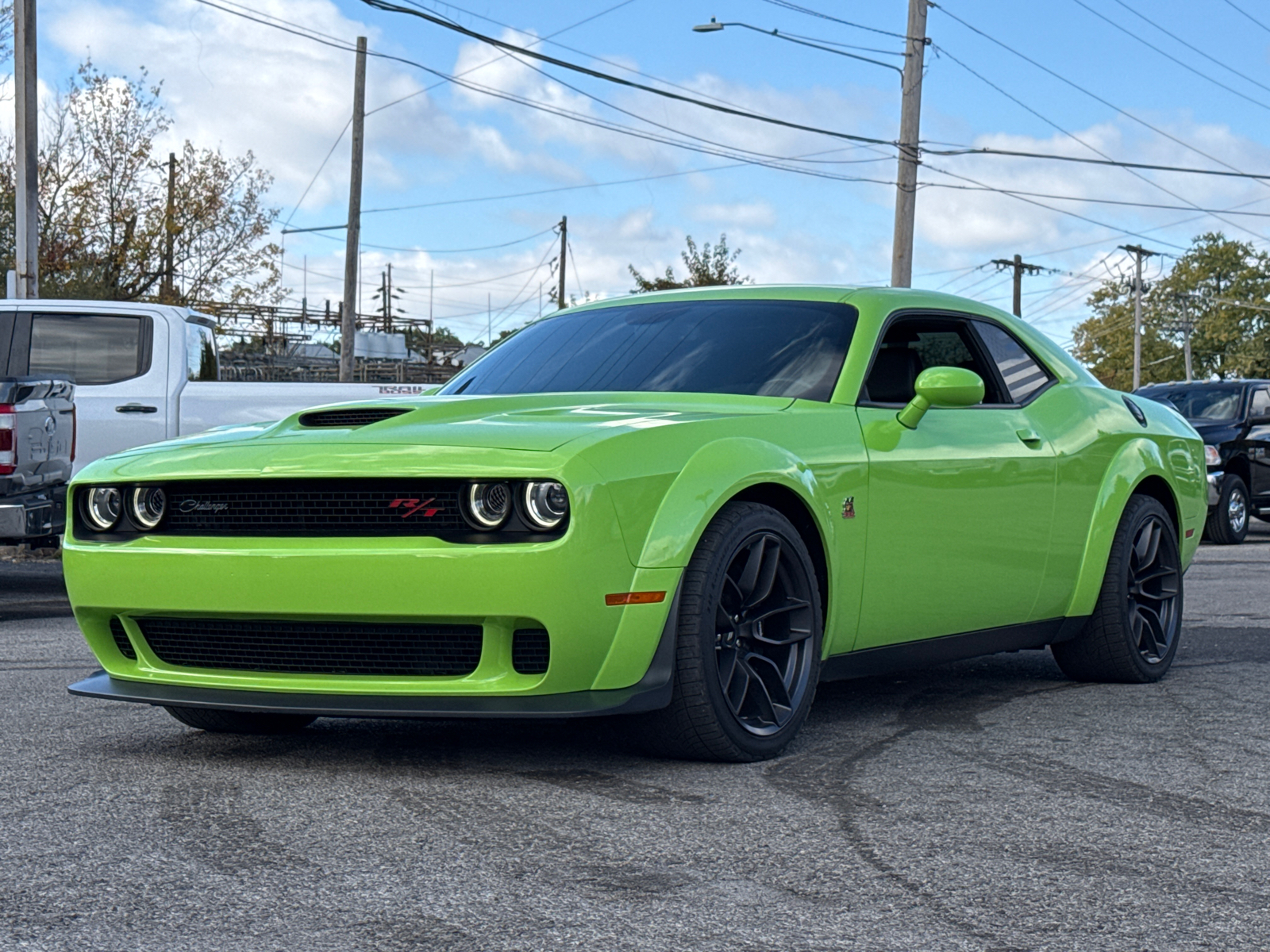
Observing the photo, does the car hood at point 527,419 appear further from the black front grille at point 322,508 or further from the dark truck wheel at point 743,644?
the dark truck wheel at point 743,644

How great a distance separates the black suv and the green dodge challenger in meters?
12.2

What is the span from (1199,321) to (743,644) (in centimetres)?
11899

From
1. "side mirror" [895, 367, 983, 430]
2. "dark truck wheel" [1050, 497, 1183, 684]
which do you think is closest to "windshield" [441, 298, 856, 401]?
"side mirror" [895, 367, 983, 430]

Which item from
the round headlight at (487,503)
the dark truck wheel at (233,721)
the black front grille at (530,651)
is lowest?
the dark truck wheel at (233,721)

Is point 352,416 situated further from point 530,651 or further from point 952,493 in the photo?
point 952,493

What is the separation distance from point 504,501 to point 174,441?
1.29 meters

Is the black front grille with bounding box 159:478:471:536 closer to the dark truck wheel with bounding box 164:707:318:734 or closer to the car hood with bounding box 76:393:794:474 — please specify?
the car hood with bounding box 76:393:794:474

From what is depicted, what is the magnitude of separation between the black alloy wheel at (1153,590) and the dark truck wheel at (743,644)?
2.19m

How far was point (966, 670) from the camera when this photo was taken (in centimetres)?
680

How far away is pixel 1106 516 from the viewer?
6.25 metres

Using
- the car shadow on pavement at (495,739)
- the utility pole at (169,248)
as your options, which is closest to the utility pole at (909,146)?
the car shadow on pavement at (495,739)

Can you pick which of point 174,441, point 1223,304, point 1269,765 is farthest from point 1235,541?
point 1223,304

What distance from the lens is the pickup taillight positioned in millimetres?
8930

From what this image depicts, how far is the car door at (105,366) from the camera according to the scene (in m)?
11.5
